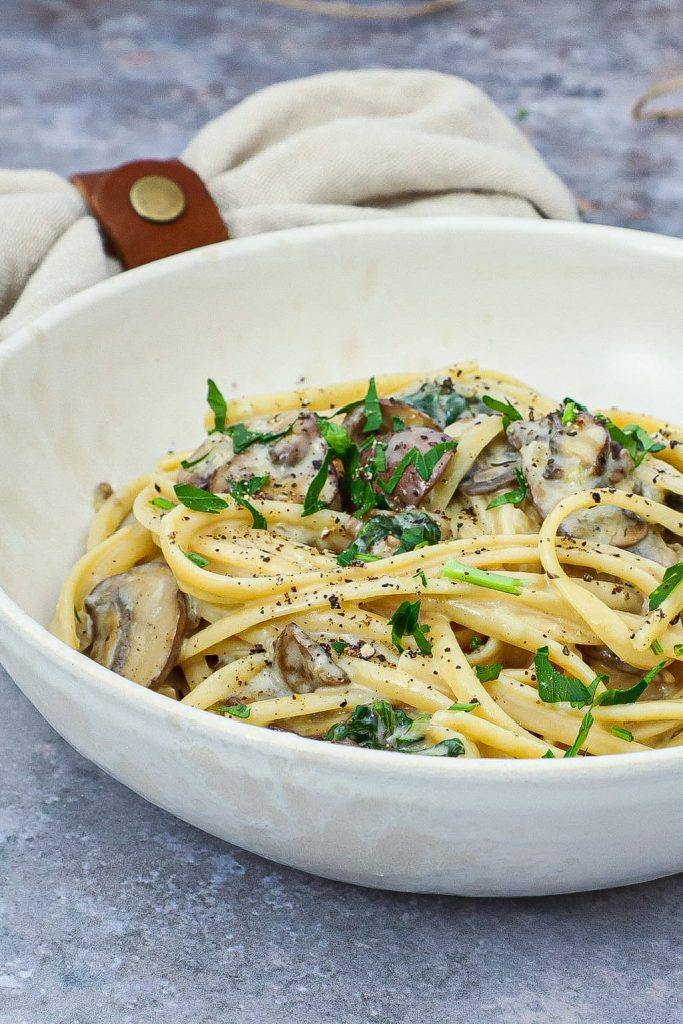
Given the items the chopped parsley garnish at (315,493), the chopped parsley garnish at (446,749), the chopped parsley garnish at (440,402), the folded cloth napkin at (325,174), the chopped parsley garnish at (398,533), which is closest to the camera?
the chopped parsley garnish at (446,749)

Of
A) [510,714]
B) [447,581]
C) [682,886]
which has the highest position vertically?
[447,581]

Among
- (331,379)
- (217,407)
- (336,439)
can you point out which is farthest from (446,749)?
(331,379)

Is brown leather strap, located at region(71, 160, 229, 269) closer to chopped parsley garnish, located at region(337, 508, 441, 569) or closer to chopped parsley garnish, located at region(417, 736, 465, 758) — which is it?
chopped parsley garnish, located at region(337, 508, 441, 569)

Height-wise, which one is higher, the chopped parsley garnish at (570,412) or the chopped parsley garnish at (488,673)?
the chopped parsley garnish at (570,412)

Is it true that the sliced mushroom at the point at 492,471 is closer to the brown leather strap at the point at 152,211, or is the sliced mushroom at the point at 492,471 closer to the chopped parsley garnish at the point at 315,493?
the chopped parsley garnish at the point at 315,493

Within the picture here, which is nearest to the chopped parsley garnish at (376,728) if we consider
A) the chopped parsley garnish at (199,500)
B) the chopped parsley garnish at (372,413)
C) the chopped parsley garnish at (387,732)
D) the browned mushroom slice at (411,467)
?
the chopped parsley garnish at (387,732)

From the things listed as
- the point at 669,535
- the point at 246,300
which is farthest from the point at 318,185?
the point at 669,535

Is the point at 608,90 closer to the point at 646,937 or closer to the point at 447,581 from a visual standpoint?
the point at 447,581
